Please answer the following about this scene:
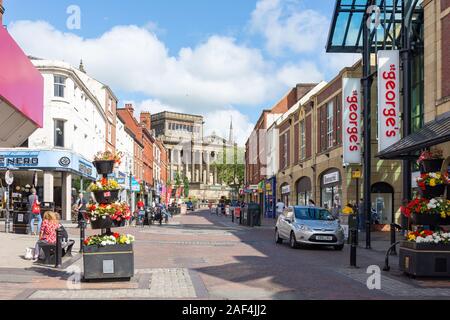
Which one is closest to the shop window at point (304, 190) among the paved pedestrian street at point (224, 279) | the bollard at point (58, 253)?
the paved pedestrian street at point (224, 279)

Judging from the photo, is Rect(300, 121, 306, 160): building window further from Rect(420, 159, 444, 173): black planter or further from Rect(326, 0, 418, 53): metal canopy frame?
Rect(420, 159, 444, 173): black planter

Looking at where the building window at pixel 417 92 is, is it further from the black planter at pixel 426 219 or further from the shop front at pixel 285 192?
the shop front at pixel 285 192

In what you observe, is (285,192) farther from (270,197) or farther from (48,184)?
(48,184)

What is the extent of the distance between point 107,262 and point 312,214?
37.4 ft

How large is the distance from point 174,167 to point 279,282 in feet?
424

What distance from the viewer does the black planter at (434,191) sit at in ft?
40.5

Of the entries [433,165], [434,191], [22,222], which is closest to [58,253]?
[434,191]

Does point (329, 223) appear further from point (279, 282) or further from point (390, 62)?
point (279, 282)

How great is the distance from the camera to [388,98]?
21906mm

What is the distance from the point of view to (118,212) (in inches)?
453

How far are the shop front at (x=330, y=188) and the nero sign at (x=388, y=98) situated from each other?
9683 millimetres

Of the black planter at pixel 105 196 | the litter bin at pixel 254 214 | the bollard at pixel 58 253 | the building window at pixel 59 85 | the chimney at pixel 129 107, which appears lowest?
the litter bin at pixel 254 214
